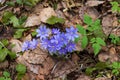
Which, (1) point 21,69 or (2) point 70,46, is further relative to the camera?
(1) point 21,69

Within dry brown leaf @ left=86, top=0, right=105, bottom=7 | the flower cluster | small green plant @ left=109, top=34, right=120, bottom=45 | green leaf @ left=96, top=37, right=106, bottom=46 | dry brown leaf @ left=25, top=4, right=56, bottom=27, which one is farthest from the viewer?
dry brown leaf @ left=86, top=0, right=105, bottom=7

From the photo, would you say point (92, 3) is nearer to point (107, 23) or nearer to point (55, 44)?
point (107, 23)

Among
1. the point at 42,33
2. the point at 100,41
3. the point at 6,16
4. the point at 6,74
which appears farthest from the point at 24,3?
the point at 100,41

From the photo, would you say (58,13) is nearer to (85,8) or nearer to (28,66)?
(85,8)

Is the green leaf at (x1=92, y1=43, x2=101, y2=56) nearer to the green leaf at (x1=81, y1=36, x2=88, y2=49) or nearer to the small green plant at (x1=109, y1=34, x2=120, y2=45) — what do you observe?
the green leaf at (x1=81, y1=36, x2=88, y2=49)

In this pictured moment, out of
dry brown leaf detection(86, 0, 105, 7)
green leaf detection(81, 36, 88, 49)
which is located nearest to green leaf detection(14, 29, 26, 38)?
green leaf detection(81, 36, 88, 49)
